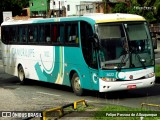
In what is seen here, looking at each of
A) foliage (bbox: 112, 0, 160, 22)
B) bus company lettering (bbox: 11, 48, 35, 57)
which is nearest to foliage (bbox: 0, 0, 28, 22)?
foliage (bbox: 112, 0, 160, 22)

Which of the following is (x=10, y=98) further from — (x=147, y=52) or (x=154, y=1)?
(x=154, y=1)

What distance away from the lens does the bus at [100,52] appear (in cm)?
1458

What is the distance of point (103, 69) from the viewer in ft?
47.6

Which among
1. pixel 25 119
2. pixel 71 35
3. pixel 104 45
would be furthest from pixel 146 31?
pixel 25 119

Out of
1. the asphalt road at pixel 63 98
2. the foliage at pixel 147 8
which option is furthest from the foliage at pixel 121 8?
the asphalt road at pixel 63 98

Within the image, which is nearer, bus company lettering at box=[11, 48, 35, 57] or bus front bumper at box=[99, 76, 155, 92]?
bus front bumper at box=[99, 76, 155, 92]

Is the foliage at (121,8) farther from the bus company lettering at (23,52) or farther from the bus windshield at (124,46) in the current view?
the bus windshield at (124,46)

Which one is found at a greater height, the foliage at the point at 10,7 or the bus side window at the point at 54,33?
the bus side window at the point at 54,33

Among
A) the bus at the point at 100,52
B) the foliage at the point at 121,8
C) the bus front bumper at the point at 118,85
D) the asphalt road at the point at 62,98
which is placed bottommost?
the foliage at the point at 121,8

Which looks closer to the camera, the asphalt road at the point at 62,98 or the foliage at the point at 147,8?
the asphalt road at the point at 62,98

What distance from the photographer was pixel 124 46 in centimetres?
1473

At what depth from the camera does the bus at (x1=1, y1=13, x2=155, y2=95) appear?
14.6m

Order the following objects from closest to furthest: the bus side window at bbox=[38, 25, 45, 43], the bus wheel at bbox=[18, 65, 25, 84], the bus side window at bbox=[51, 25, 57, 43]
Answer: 1. the bus side window at bbox=[51, 25, 57, 43]
2. the bus side window at bbox=[38, 25, 45, 43]
3. the bus wheel at bbox=[18, 65, 25, 84]

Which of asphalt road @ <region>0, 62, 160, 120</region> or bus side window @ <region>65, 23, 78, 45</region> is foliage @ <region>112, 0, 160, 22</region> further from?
bus side window @ <region>65, 23, 78, 45</region>
